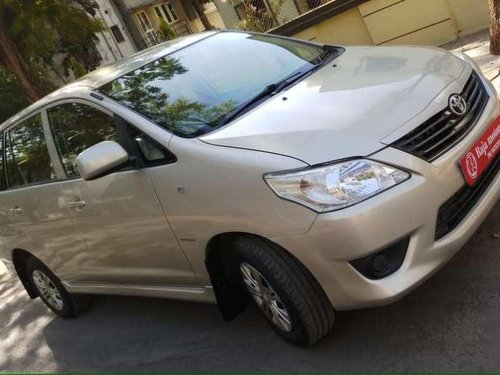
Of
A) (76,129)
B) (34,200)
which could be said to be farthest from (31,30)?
(76,129)

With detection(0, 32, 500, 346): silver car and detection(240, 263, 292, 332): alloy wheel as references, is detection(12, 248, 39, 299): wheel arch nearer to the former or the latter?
detection(0, 32, 500, 346): silver car

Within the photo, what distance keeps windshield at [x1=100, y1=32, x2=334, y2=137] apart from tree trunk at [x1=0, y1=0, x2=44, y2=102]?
742 cm

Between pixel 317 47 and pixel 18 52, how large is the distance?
26.5ft

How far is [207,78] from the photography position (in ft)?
12.5

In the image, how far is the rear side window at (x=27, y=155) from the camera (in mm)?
4340

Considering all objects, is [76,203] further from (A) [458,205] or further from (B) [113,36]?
(B) [113,36]

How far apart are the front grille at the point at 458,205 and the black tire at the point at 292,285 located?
645 mm

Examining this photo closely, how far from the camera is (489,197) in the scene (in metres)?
3.14

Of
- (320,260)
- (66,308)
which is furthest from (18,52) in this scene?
(320,260)

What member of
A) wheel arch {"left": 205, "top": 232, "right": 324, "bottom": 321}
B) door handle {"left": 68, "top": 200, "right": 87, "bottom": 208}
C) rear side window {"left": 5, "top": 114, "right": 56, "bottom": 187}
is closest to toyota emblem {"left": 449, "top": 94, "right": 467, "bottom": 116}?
wheel arch {"left": 205, "top": 232, "right": 324, "bottom": 321}

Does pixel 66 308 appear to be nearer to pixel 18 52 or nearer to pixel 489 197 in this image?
pixel 489 197

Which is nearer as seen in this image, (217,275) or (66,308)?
(217,275)

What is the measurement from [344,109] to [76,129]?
1.85m

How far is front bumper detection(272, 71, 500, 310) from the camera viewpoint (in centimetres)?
269
